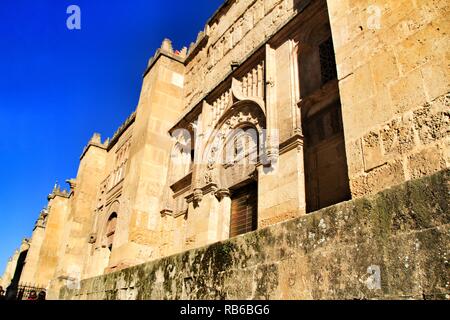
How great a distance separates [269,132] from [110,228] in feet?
28.5

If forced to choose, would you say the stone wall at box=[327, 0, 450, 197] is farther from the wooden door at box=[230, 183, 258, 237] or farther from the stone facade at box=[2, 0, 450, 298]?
the wooden door at box=[230, 183, 258, 237]

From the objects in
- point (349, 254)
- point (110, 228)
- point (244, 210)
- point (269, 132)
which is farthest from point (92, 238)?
point (349, 254)

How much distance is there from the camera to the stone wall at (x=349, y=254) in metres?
1.65

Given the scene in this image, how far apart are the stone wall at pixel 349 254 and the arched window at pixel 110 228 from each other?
10.2 meters

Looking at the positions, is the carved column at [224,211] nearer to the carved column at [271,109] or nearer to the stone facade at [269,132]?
the stone facade at [269,132]

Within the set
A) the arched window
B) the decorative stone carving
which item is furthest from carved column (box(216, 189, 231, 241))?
the decorative stone carving

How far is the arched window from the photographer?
40.7ft

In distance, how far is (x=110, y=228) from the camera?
1277 cm

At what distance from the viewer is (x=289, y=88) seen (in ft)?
22.1

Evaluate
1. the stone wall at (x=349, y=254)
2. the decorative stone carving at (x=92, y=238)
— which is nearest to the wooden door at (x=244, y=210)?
the stone wall at (x=349, y=254)

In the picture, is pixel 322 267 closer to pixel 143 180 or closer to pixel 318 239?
pixel 318 239

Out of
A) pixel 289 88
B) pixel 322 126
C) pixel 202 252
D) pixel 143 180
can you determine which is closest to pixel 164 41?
pixel 143 180

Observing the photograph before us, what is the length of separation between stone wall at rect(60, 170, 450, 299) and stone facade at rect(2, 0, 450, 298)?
3 centimetres
